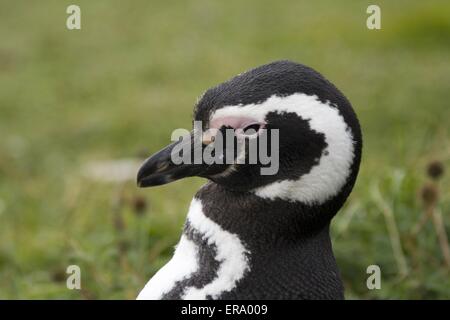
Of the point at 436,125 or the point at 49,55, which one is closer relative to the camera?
the point at 436,125

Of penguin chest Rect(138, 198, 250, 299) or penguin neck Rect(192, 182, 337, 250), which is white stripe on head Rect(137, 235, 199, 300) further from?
penguin neck Rect(192, 182, 337, 250)

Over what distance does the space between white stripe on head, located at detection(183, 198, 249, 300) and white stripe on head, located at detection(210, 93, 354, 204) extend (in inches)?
6.0

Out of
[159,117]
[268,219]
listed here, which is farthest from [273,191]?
[159,117]

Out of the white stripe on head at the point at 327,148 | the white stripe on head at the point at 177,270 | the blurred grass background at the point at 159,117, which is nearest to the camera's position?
the white stripe on head at the point at 327,148

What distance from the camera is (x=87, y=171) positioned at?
16.8 feet

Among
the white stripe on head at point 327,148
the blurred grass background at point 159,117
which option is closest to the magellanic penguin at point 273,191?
the white stripe on head at point 327,148

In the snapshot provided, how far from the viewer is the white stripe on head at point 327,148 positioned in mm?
1813

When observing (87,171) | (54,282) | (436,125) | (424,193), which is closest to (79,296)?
(54,282)

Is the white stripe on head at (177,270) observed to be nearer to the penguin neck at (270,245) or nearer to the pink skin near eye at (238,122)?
the penguin neck at (270,245)

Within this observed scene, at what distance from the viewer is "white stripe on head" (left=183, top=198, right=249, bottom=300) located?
6.19 feet

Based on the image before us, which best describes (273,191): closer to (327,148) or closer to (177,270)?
(327,148)

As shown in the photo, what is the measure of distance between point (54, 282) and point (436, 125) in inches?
73.6

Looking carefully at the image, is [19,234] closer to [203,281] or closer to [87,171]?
[87,171]
